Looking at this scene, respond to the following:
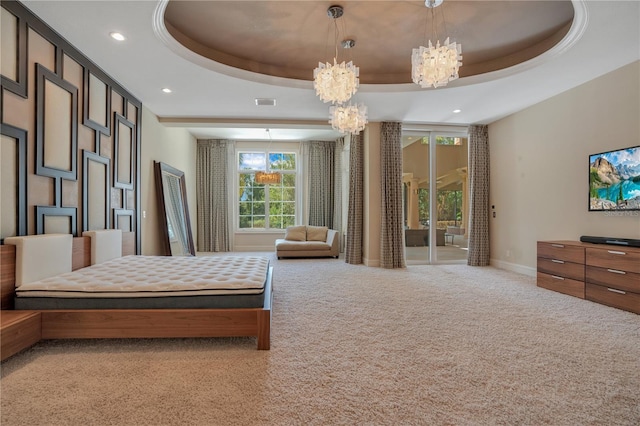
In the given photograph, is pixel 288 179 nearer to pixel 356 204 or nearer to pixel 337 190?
pixel 337 190

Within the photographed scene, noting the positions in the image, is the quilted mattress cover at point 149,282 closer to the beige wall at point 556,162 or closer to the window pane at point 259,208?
the beige wall at point 556,162

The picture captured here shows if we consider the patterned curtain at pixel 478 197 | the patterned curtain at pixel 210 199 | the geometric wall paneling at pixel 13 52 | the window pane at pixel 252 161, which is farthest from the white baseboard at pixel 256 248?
the geometric wall paneling at pixel 13 52

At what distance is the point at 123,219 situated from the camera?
4.22m

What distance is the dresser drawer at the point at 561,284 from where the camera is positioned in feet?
12.2

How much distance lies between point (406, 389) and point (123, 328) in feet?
6.51

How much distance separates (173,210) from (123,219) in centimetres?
177

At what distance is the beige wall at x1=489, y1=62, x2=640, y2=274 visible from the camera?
3639 millimetres

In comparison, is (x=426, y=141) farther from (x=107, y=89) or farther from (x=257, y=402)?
(x=257, y=402)

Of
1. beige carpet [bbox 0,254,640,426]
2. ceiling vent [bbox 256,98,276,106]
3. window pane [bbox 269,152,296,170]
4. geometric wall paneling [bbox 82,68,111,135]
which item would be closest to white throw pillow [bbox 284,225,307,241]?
window pane [bbox 269,152,296,170]

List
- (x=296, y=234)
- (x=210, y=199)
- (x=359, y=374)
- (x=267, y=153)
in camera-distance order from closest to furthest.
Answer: (x=359, y=374) → (x=296, y=234) → (x=210, y=199) → (x=267, y=153)

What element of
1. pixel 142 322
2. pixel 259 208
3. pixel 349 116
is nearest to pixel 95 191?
pixel 142 322

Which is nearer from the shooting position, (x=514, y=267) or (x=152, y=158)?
(x=152, y=158)

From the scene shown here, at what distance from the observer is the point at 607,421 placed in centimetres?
153

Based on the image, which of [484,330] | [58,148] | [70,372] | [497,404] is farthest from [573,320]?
[58,148]
